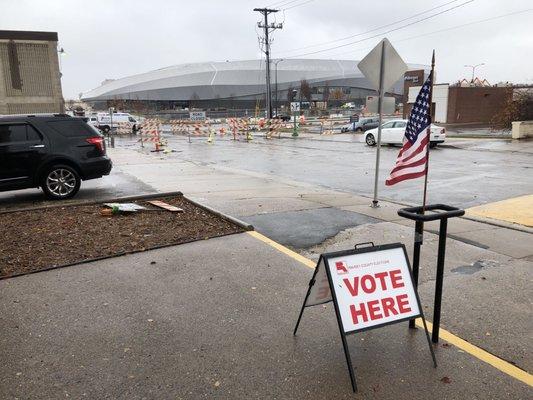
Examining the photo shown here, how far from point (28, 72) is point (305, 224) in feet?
96.6

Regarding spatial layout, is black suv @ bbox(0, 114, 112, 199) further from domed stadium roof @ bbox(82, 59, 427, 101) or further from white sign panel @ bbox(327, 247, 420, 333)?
domed stadium roof @ bbox(82, 59, 427, 101)

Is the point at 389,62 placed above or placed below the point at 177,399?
above

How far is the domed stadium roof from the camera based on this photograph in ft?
484

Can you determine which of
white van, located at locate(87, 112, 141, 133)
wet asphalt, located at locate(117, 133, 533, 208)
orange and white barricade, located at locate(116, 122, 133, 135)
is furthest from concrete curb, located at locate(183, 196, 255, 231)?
white van, located at locate(87, 112, 141, 133)

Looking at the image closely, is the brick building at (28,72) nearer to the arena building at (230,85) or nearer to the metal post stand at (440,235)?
the metal post stand at (440,235)

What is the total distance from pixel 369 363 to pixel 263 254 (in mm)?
2680

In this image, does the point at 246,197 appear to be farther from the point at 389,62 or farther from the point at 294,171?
the point at 294,171

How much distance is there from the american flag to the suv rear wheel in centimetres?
774

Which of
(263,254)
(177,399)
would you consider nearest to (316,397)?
(177,399)

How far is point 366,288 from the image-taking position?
337cm

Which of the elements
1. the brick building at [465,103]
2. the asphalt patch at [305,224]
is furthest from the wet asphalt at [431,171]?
the brick building at [465,103]

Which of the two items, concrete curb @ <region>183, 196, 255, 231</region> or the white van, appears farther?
the white van

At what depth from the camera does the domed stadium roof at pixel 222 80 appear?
484ft

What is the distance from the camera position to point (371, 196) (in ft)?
35.7
